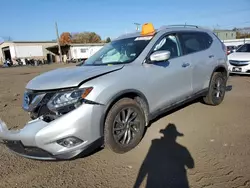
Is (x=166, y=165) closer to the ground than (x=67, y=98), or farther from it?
closer to the ground

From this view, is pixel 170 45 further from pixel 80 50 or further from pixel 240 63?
pixel 80 50

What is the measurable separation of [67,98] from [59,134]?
447mm

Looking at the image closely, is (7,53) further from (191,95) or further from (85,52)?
(191,95)

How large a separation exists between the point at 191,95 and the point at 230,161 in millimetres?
1766

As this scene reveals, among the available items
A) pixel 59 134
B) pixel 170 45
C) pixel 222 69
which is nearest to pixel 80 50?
pixel 222 69

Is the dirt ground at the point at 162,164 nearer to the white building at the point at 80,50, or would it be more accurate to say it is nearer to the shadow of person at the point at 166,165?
the shadow of person at the point at 166,165

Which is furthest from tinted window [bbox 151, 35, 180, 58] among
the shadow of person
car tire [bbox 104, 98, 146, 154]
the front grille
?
the front grille

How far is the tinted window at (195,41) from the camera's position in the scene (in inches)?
178

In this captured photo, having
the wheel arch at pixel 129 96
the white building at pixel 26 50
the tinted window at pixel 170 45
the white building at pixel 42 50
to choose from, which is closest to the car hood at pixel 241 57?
the tinted window at pixel 170 45

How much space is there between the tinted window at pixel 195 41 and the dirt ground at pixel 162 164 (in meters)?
1.53

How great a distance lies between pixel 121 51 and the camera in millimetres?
4203

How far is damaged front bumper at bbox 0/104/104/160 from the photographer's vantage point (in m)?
2.73

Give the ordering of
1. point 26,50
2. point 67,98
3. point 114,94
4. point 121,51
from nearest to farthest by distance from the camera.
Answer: point 67,98 → point 114,94 → point 121,51 → point 26,50

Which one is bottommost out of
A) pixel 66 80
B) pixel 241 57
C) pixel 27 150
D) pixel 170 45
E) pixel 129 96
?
A: pixel 27 150
